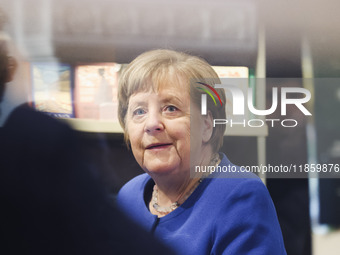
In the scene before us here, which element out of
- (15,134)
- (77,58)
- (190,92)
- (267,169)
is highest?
(77,58)

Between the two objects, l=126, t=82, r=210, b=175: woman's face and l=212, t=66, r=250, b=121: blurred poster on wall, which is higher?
l=212, t=66, r=250, b=121: blurred poster on wall

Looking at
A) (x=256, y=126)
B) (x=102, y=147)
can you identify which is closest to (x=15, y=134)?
(x=102, y=147)

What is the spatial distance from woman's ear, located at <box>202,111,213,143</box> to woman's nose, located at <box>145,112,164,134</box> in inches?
6.5

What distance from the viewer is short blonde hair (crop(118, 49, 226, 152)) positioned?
4.28 feet

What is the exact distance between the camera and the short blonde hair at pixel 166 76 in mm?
1304

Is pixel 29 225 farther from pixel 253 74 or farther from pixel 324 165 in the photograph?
pixel 324 165

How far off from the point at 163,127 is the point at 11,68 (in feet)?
2.08

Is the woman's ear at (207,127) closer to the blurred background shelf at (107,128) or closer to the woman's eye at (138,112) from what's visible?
the blurred background shelf at (107,128)

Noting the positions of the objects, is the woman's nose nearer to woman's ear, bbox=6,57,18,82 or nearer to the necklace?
the necklace

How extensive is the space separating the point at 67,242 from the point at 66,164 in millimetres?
304

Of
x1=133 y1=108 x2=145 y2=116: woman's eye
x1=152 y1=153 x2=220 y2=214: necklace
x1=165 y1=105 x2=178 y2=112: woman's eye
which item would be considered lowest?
x1=152 y1=153 x2=220 y2=214: necklace

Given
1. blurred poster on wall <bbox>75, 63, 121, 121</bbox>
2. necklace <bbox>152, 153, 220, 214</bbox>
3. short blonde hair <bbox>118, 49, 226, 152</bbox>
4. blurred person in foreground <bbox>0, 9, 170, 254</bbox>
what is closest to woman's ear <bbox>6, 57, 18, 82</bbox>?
blurred person in foreground <bbox>0, 9, 170, 254</bbox>

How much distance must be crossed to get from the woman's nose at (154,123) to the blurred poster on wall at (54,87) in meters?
0.31

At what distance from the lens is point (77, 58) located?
4.47ft
